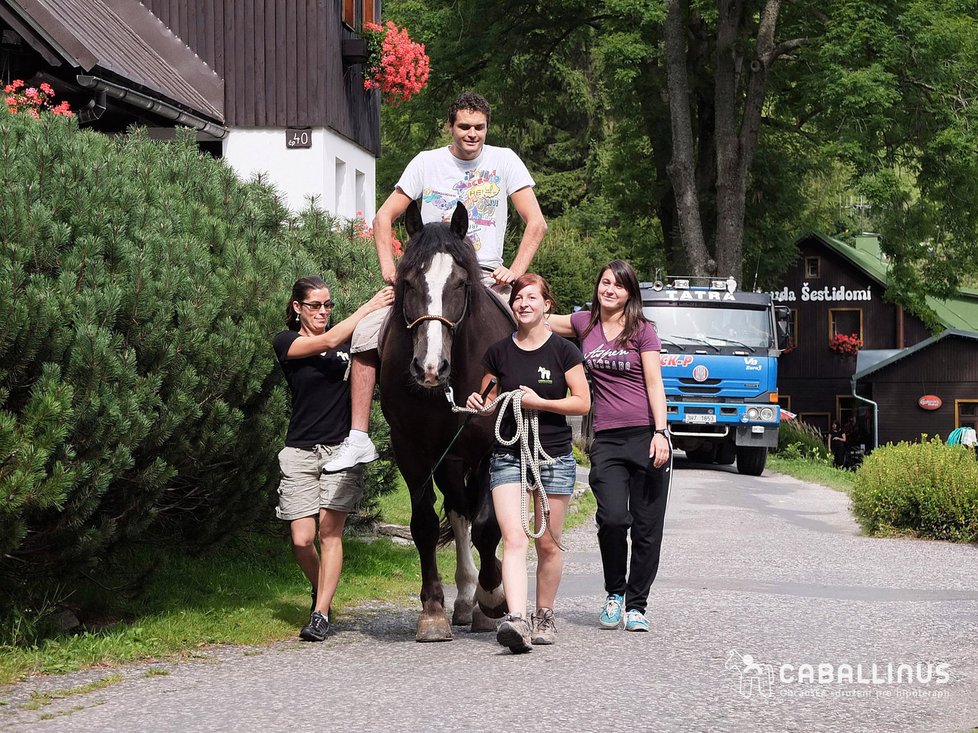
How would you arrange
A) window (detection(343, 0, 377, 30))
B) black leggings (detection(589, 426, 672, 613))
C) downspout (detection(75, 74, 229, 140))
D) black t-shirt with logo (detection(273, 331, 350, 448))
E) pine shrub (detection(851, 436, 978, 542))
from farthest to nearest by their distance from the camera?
window (detection(343, 0, 377, 30)) → pine shrub (detection(851, 436, 978, 542)) → downspout (detection(75, 74, 229, 140)) → black leggings (detection(589, 426, 672, 613)) → black t-shirt with logo (detection(273, 331, 350, 448))

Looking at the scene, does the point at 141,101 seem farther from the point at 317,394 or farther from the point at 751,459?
the point at 751,459

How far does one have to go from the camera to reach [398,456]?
25.5 ft

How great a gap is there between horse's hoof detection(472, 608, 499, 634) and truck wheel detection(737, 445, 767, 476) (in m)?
17.2

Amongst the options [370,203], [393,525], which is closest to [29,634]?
[393,525]

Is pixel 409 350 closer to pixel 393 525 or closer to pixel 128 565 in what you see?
pixel 128 565

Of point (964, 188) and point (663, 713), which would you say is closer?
point (663, 713)

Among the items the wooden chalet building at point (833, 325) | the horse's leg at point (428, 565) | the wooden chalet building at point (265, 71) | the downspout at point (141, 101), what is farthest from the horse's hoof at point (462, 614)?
the wooden chalet building at point (833, 325)

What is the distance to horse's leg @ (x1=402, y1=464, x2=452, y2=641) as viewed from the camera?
7.66 meters

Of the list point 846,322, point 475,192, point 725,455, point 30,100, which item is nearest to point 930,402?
point 846,322

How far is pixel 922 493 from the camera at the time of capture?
1471 centimetres

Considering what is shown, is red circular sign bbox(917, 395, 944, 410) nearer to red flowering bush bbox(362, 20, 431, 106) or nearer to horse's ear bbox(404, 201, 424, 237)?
red flowering bush bbox(362, 20, 431, 106)

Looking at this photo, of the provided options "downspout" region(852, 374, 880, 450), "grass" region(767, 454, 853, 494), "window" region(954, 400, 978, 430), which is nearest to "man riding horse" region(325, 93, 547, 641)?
"grass" region(767, 454, 853, 494)

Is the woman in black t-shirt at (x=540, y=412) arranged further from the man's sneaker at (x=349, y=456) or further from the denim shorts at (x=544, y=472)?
the man's sneaker at (x=349, y=456)

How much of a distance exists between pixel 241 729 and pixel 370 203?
20.4 metres
